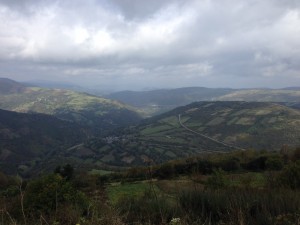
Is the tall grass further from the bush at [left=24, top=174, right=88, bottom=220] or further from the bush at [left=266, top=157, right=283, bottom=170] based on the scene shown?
the bush at [left=266, top=157, right=283, bottom=170]

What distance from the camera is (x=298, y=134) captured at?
194 meters

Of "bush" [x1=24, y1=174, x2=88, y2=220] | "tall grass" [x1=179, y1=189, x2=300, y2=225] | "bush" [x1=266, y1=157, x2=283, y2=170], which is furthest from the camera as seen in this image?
"bush" [x1=266, y1=157, x2=283, y2=170]

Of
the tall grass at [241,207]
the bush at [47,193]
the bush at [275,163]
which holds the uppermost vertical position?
the tall grass at [241,207]

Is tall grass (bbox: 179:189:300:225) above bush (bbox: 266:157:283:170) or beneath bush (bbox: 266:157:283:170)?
above

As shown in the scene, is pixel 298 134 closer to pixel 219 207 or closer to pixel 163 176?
pixel 163 176

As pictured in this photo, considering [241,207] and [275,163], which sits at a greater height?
[241,207]

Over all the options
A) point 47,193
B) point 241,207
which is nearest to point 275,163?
point 47,193

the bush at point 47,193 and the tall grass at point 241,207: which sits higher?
the tall grass at point 241,207

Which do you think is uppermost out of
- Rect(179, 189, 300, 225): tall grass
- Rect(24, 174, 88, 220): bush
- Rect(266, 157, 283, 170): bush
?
Rect(179, 189, 300, 225): tall grass

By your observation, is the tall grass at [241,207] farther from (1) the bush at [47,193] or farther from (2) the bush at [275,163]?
(2) the bush at [275,163]

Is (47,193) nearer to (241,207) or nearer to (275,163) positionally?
(241,207)

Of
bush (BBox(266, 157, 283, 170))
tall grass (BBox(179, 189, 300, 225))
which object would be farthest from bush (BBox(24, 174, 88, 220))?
bush (BBox(266, 157, 283, 170))

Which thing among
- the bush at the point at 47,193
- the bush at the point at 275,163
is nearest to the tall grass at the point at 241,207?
the bush at the point at 47,193

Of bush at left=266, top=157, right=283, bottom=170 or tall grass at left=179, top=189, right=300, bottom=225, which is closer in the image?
tall grass at left=179, top=189, right=300, bottom=225
